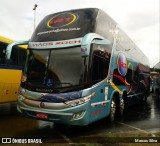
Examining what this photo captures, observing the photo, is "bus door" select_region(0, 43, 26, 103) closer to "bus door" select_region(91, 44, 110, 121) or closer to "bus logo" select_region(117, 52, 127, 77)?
"bus door" select_region(91, 44, 110, 121)

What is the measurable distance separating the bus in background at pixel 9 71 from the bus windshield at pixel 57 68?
117 inches

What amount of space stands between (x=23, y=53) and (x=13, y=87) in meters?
1.82

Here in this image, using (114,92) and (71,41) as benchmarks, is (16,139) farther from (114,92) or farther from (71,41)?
(114,92)

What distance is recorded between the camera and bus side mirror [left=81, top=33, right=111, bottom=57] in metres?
7.20

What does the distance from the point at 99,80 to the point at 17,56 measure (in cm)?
517

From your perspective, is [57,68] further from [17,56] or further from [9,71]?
[17,56]

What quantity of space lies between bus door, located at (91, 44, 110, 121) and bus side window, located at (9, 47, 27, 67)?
4.54 m

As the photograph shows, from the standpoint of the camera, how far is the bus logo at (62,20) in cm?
908

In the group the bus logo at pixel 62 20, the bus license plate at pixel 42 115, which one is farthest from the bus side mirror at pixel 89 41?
the bus license plate at pixel 42 115

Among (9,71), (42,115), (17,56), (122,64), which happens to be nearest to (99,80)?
(42,115)

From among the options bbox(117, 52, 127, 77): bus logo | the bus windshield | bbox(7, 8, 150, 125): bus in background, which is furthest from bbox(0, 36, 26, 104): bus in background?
bbox(117, 52, 127, 77): bus logo

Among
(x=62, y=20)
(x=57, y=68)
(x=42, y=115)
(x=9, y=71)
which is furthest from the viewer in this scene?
(x=9, y=71)

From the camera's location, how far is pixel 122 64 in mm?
12062

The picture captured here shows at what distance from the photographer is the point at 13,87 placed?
1215cm
